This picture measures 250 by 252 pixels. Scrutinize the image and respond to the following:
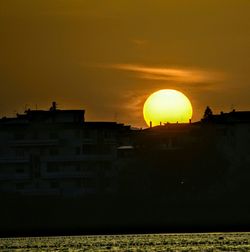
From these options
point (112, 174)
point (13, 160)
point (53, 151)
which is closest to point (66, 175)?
point (53, 151)

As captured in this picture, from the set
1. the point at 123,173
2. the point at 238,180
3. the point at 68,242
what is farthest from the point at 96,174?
the point at 68,242

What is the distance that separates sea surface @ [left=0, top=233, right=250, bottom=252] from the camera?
415 feet

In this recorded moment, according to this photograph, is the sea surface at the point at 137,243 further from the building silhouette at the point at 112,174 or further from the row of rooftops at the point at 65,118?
the row of rooftops at the point at 65,118

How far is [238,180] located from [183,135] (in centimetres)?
825

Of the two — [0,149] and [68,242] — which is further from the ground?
[0,149]

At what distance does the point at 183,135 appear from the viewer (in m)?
177

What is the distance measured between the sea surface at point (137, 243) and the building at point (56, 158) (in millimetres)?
19527

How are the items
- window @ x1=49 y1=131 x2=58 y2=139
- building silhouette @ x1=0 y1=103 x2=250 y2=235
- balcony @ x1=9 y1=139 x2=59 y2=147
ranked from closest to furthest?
building silhouette @ x1=0 y1=103 x2=250 y2=235 < balcony @ x1=9 y1=139 x2=59 y2=147 < window @ x1=49 y1=131 x2=58 y2=139

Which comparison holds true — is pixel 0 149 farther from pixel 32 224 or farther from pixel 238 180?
pixel 238 180

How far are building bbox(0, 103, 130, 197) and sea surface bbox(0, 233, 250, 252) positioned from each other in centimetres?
1953

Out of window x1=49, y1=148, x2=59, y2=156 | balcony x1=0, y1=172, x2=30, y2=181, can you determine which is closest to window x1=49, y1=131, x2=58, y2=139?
window x1=49, y1=148, x2=59, y2=156

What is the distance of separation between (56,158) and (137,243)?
3840cm

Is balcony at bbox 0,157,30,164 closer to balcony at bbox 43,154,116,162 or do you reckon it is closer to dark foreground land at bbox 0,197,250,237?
balcony at bbox 43,154,116,162

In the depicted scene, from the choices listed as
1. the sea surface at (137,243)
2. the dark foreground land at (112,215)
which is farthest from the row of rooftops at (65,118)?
the sea surface at (137,243)
